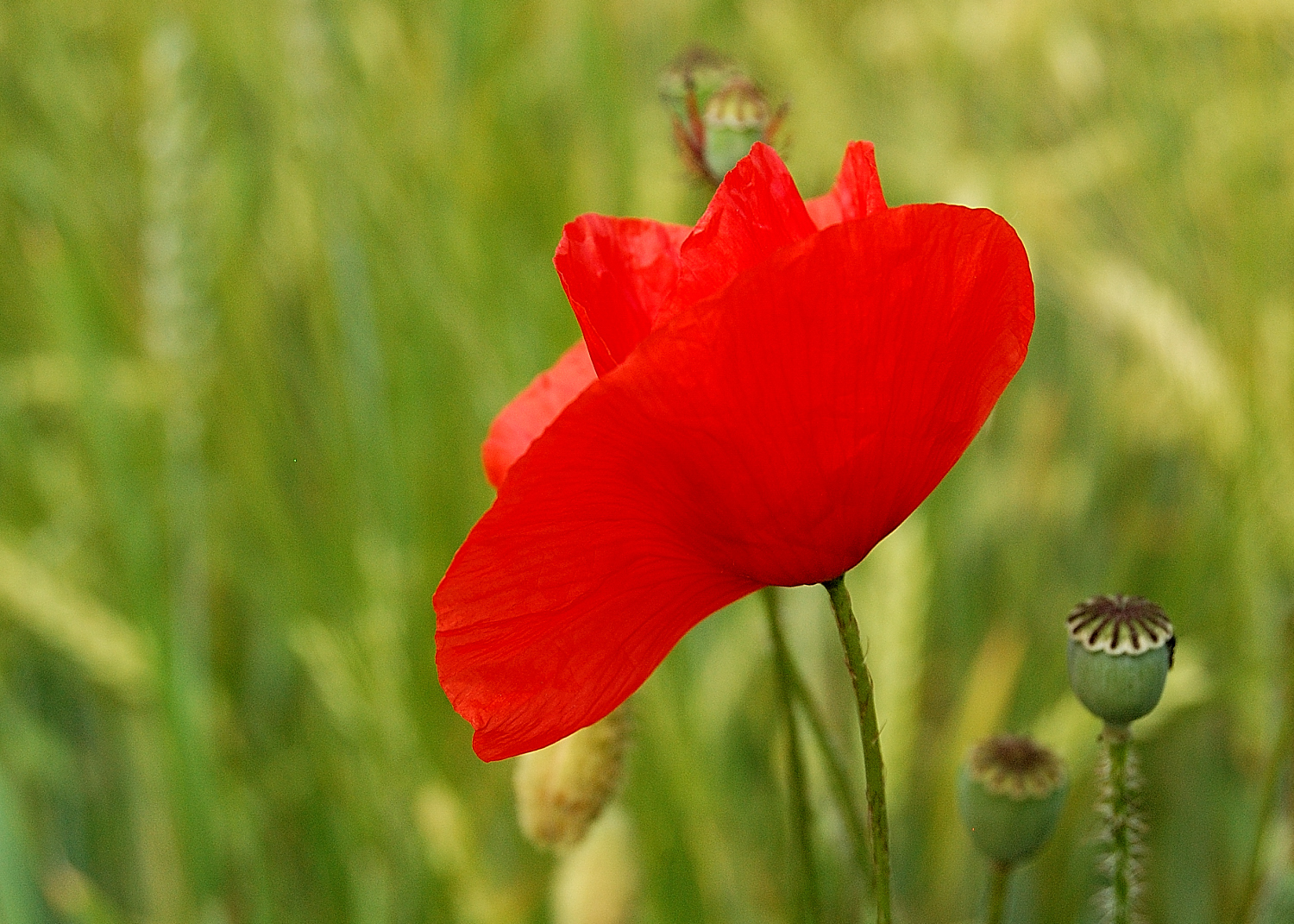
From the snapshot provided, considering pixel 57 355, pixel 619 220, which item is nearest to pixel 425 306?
pixel 57 355

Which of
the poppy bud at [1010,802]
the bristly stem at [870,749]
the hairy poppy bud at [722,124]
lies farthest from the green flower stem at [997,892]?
the hairy poppy bud at [722,124]

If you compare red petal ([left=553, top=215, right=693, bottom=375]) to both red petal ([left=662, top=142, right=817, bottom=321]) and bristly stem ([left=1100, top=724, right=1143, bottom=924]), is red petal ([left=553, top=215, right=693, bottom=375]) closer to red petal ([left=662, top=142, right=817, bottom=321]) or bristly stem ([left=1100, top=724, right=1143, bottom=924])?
red petal ([left=662, top=142, right=817, bottom=321])

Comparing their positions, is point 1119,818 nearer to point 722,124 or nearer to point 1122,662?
point 1122,662

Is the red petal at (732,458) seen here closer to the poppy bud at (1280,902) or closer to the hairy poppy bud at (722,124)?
the hairy poppy bud at (722,124)

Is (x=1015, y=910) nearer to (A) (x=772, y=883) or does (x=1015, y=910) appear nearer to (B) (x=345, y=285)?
(A) (x=772, y=883)

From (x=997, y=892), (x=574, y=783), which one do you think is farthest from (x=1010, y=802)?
(x=574, y=783)
